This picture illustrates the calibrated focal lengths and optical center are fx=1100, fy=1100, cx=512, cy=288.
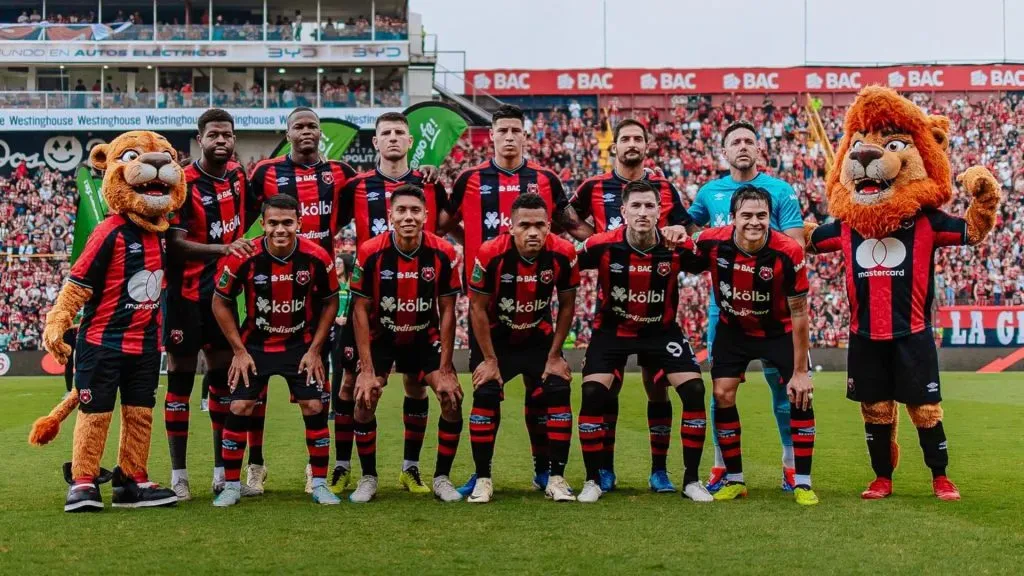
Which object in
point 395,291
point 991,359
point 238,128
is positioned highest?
point 238,128

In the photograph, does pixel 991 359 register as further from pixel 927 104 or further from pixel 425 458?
pixel 425 458

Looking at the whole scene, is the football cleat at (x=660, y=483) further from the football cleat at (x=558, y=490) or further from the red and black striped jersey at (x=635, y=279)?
the red and black striped jersey at (x=635, y=279)

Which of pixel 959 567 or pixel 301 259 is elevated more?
pixel 301 259

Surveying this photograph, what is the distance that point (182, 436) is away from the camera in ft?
24.5

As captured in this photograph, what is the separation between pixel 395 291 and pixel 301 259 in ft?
2.10

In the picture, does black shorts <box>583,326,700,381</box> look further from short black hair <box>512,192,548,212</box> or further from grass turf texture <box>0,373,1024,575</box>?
short black hair <box>512,192,548,212</box>

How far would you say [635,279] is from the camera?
7.17m

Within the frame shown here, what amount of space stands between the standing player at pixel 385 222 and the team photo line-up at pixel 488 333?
25 mm

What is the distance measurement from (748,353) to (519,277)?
62.7 inches

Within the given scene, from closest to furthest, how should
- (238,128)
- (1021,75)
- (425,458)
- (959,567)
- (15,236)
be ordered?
1. (959,567)
2. (425,458)
3. (15,236)
4. (238,128)
5. (1021,75)

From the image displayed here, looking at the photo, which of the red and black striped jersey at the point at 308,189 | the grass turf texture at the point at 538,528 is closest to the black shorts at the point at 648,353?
the grass turf texture at the point at 538,528

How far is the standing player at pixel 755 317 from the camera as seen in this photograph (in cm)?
697

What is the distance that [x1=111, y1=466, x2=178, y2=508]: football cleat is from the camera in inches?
268

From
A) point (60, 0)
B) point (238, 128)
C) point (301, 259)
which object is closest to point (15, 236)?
point (238, 128)
